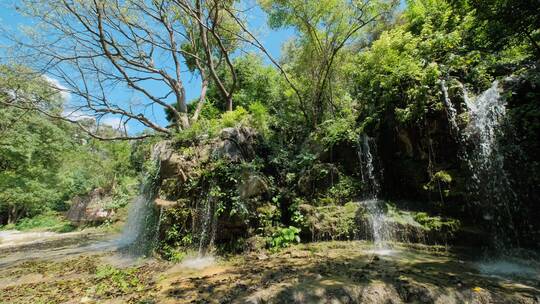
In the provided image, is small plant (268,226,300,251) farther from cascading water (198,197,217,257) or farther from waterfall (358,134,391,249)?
waterfall (358,134,391,249)

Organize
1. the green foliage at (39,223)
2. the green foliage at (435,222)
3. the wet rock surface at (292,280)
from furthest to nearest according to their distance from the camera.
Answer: the green foliage at (39,223) → the green foliage at (435,222) → the wet rock surface at (292,280)

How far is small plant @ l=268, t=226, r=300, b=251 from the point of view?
253 inches

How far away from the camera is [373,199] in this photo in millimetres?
7086

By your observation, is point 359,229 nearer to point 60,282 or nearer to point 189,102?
point 60,282

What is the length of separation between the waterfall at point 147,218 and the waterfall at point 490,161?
731cm

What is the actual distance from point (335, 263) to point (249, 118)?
555cm

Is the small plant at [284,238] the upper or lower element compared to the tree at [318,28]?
lower

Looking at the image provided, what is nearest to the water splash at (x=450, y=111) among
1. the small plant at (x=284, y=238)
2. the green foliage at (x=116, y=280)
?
the small plant at (x=284, y=238)

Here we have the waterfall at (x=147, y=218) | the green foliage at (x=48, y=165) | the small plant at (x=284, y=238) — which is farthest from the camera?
the green foliage at (x=48, y=165)

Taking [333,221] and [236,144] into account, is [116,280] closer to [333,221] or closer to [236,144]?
[236,144]

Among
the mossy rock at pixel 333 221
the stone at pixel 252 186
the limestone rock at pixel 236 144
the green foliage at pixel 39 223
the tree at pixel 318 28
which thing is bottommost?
the green foliage at pixel 39 223

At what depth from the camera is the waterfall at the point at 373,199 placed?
6.02 meters

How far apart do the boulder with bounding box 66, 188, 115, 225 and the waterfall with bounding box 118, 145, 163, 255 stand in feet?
31.7

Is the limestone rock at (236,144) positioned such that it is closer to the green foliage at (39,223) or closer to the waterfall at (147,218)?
the waterfall at (147,218)
